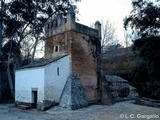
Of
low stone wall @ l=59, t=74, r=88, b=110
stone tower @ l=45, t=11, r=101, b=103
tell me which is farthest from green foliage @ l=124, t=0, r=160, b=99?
low stone wall @ l=59, t=74, r=88, b=110

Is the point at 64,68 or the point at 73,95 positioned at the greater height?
the point at 64,68

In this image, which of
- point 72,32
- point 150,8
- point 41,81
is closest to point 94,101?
point 41,81

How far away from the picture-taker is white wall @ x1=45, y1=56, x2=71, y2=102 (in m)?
15.5

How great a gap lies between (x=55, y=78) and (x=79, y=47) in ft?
13.3

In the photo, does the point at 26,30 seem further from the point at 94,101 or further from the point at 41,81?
the point at 94,101

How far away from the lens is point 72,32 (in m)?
17.0

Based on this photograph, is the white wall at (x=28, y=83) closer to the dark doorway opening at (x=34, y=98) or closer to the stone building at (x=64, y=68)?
→ the stone building at (x=64, y=68)

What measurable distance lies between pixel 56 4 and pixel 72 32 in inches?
263

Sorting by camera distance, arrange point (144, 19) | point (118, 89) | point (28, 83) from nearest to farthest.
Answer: point (144, 19)
point (28, 83)
point (118, 89)

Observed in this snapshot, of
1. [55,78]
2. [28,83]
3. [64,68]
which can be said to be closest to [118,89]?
[64,68]

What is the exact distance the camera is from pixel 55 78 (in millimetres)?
15992

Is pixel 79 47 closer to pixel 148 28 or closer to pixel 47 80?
pixel 47 80

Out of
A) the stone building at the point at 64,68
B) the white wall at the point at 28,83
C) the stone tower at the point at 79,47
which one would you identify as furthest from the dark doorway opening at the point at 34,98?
the stone tower at the point at 79,47

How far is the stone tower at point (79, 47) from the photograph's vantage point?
17.0m
